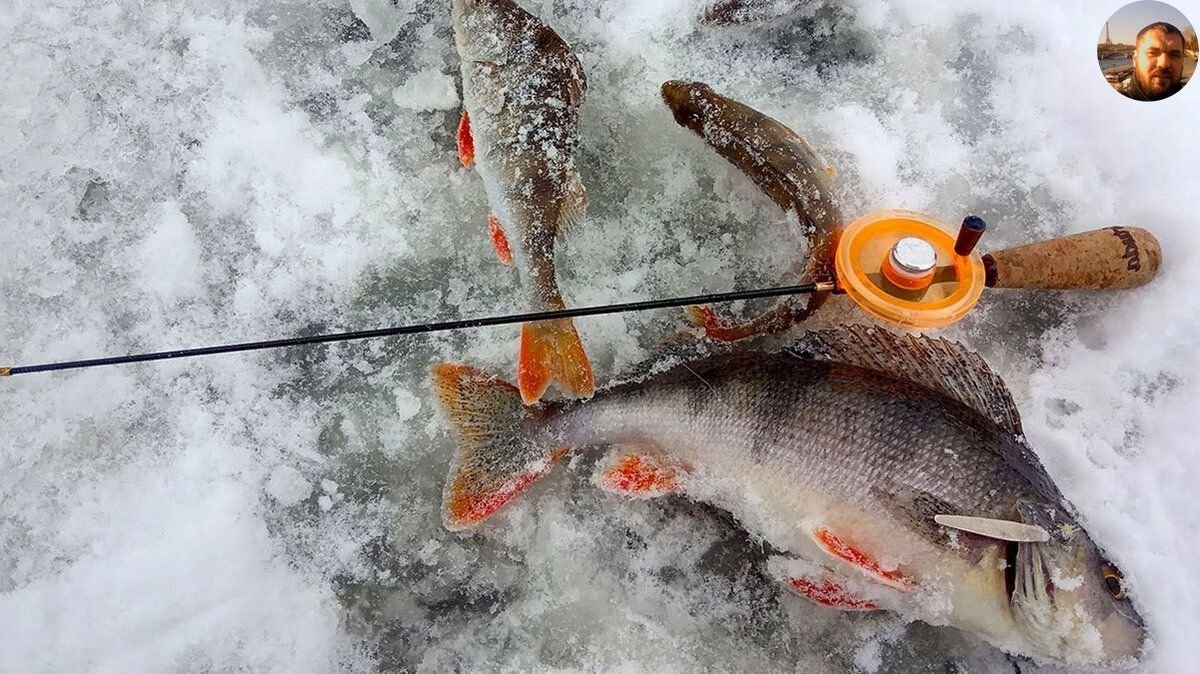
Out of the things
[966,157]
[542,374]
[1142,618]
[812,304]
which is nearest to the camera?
[1142,618]

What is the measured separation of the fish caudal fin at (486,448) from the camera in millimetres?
2146

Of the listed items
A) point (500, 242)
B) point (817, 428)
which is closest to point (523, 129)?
point (500, 242)

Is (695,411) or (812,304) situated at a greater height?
(812,304)

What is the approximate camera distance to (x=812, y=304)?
2277 millimetres

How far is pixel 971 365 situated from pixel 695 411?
714mm

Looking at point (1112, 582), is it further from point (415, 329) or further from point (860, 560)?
point (415, 329)

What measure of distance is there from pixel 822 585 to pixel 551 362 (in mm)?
909

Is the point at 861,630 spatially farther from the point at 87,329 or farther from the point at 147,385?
the point at 87,329

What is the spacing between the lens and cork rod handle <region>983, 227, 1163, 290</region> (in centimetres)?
215

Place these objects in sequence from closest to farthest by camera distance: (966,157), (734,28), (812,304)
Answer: (812,304)
(966,157)
(734,28)

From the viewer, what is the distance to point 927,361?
2.08 meters

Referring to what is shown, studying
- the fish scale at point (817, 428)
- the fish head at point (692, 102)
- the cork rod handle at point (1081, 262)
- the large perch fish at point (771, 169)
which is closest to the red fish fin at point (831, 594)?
the fish scale at point (817, 428)

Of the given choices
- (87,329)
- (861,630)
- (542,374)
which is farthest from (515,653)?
(87,329)

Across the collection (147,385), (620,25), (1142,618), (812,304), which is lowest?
(147,385)
